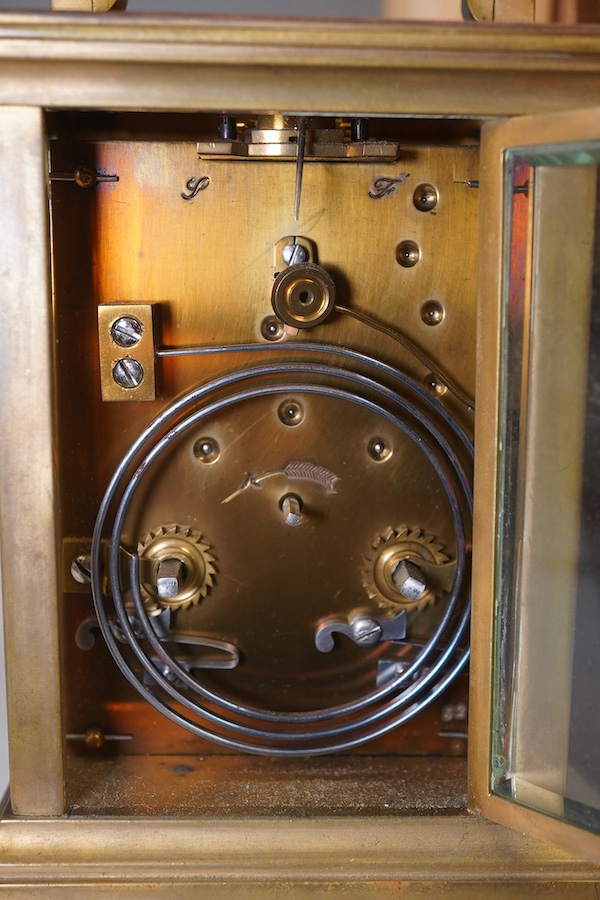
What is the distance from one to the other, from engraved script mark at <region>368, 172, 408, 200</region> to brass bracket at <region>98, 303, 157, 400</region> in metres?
0.32

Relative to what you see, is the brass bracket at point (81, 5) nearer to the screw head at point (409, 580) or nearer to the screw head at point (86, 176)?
the screw head at point (86, 176)

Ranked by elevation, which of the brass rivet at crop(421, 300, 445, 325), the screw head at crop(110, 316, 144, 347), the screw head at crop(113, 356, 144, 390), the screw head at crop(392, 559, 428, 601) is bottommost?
the screw head at crop(392, 559, 428, 601)

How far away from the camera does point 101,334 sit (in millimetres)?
1144

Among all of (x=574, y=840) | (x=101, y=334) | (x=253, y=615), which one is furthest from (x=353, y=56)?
(x=574, y=840)

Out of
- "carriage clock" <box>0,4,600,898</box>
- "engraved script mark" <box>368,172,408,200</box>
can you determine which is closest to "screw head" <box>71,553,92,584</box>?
"carriage clock" <box>0,4,600,898</box>

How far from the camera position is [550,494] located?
1020 mm

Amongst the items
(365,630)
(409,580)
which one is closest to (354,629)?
(365,630)

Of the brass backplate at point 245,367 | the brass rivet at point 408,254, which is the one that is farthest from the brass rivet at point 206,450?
the brass rivet at point 408,254

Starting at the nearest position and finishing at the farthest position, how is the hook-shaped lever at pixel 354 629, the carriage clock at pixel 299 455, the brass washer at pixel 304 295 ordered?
the carriage clock at pixel 299 455 < the brass washer at pixel 304 295 < the hook-shaped lever at pixel 354 629

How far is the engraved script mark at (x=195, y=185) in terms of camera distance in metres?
1.15

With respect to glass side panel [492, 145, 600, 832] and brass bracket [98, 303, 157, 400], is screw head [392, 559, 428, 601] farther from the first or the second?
brass bracket [98, 303, 157, 400]

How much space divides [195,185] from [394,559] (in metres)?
0.55

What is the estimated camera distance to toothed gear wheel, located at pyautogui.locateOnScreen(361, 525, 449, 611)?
122 centimetres
